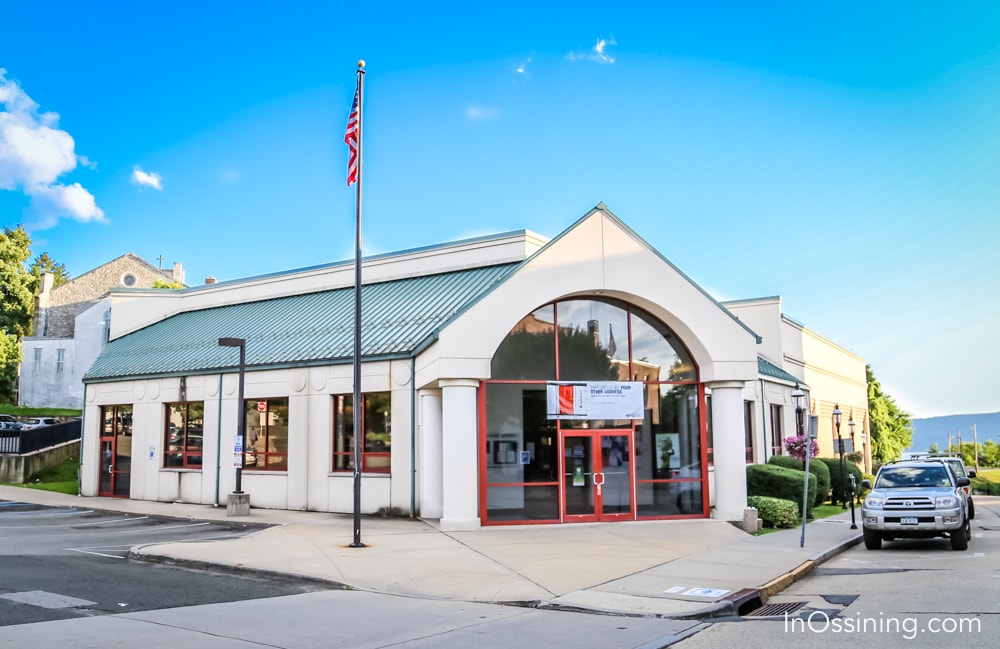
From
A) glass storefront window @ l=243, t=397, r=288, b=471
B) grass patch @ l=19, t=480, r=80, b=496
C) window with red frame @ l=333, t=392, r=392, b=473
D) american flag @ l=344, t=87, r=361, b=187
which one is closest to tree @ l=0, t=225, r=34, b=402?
grass patch @ l=19, t=480, r=80, b=496

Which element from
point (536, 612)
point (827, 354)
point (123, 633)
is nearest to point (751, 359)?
point (536, 612)

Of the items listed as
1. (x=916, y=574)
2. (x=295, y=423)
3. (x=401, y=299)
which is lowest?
(x=916, y=574)

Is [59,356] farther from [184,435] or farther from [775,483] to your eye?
[775,483]

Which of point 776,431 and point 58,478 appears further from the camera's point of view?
point 58,478

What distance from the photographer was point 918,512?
51.7 ft

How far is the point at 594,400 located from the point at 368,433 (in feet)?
20.2

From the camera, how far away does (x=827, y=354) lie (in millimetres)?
43781

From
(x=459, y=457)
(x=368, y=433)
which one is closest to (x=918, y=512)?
(x=459, y=457)

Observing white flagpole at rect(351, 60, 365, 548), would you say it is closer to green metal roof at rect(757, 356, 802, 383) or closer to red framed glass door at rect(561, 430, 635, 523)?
red framed glass door at rect(561, 430, 635, 523)

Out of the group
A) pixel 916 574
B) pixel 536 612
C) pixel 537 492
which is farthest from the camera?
pixel 537 492

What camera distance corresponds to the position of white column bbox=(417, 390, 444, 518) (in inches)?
772

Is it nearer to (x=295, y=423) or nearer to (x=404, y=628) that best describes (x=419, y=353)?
(x=295, y=423)

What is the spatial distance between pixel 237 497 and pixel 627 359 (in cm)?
1087

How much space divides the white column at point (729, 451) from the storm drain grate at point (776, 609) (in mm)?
9388
